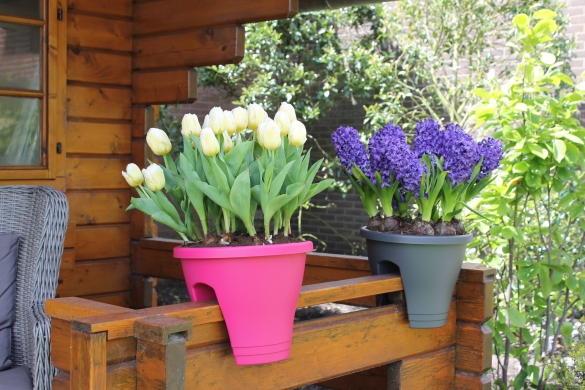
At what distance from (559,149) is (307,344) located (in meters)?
Answer: 1.41

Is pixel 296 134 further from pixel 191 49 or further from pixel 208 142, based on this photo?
pixel 191 49

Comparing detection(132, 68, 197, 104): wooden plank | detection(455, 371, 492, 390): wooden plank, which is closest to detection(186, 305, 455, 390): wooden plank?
detection(455, 371, 492, 390): wooden plank

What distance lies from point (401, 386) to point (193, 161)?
926 millimetres

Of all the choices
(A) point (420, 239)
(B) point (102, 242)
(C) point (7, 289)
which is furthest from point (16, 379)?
(B) point (102, 242)

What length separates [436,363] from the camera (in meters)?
2.04

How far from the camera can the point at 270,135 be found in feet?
4.62

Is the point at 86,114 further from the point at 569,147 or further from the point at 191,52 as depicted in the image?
the point at 569,147

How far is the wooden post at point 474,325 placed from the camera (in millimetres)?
2045

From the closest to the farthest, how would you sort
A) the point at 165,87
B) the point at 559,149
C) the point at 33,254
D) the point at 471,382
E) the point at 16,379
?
the point at 16,379 → the point at 471,382 → the point at 33,254 → the point at 559,149 → the point at 165,87

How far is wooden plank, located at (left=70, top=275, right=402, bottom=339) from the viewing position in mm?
1275

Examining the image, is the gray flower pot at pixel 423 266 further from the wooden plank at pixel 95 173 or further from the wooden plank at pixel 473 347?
the wooden plank at pixel 95 173

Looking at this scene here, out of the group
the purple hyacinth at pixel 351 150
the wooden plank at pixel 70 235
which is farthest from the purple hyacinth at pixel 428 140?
the wooden plank at pixel 70 235

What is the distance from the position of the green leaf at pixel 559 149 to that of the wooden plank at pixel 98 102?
1.99m

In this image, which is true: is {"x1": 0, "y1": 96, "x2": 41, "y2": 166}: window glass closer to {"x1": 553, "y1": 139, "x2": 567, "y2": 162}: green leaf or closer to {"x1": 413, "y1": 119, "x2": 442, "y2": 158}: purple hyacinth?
{"x1": 413, "y1": 119, "x2": 442, "y2": 158}: purple hyacinth
